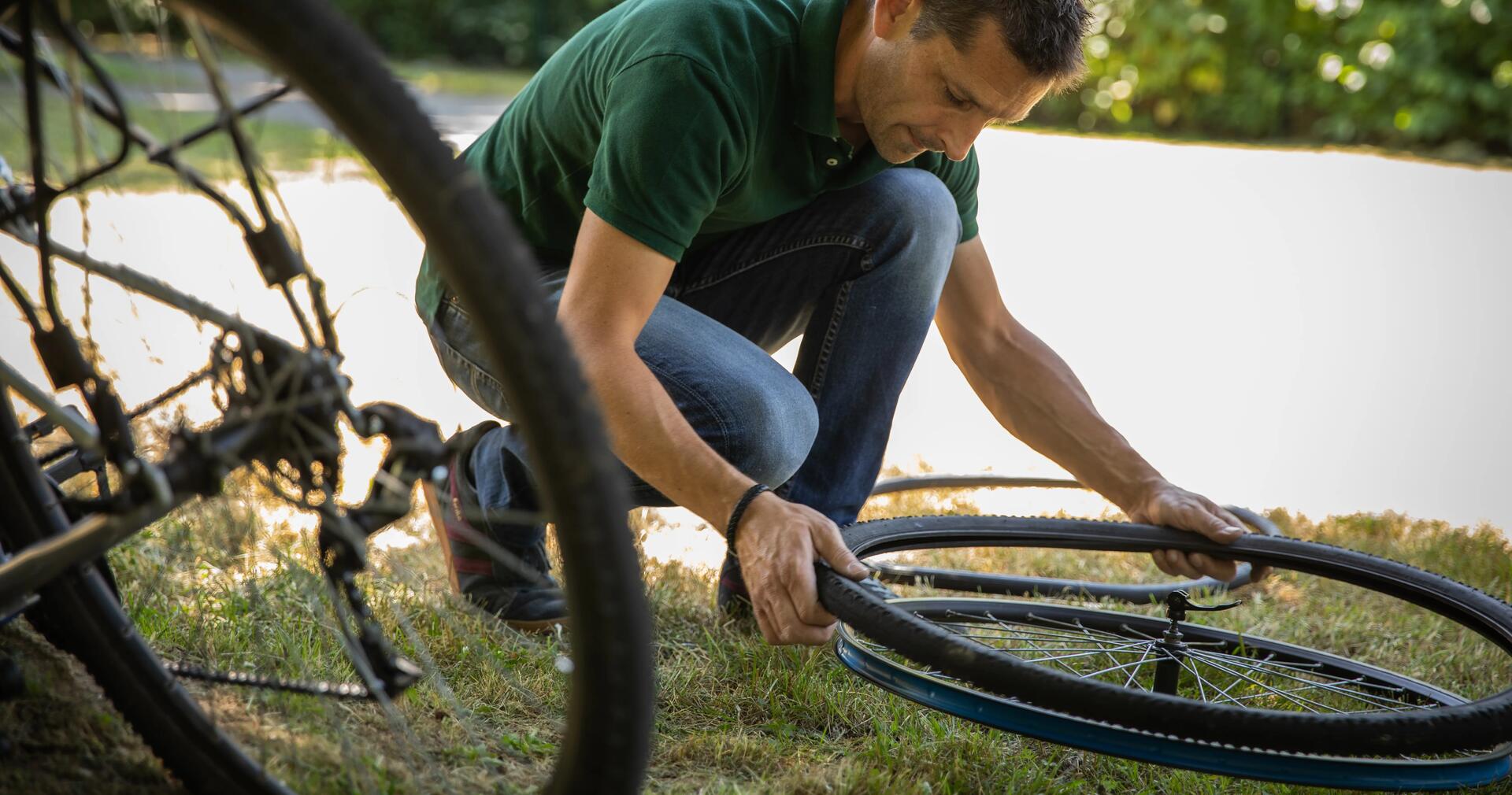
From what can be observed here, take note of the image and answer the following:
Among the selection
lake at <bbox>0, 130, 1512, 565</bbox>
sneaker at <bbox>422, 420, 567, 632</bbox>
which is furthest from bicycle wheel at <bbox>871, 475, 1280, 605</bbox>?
sneaker at <bbox>422, 420, 567, 632</bbox>

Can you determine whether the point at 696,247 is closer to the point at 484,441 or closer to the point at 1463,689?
the point at 484,441

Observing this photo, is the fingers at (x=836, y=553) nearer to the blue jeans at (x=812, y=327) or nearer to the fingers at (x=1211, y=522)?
the blue jeans at (x=812, y=327)

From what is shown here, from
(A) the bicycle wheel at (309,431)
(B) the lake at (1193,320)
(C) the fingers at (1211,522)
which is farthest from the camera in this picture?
(B) the lake at (1193,320)

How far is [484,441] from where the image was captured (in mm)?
2137

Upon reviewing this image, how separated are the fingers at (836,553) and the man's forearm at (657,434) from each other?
12cm

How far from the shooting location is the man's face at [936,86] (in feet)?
5.64

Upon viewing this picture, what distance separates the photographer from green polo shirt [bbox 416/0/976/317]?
1.67 metres

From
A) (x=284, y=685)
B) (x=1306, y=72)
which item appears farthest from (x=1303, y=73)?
(x=284, y=685)

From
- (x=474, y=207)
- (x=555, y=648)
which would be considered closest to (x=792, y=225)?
(x=555, y=648)

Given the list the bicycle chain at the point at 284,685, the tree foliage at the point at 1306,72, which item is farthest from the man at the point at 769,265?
the tree foliage at the point at 1306,72

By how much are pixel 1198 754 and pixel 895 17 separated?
1013 millimetres

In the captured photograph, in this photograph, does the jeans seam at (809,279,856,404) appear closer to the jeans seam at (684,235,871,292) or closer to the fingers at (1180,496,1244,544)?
the jeans seam at (684,235,871,292)

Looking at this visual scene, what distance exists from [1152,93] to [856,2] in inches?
330

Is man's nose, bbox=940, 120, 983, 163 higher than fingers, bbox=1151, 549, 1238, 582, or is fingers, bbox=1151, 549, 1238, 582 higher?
man's nose, bbox=940, 120, 983, 163
